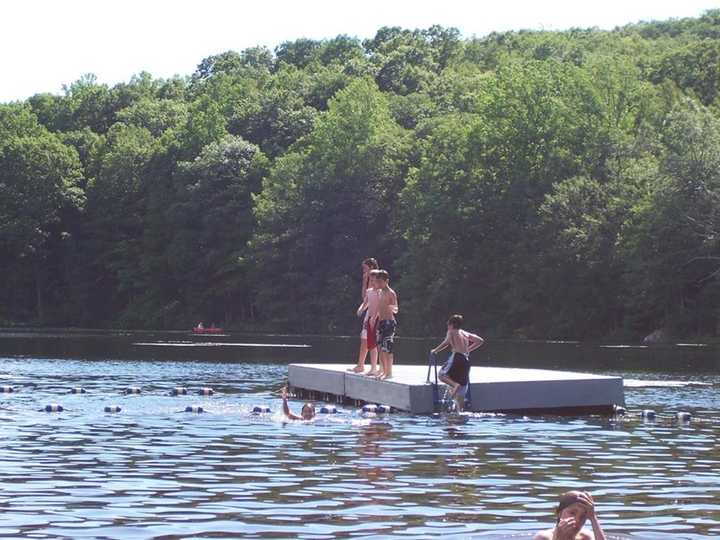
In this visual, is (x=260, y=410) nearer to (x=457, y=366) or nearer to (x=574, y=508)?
(x=457, y=366)

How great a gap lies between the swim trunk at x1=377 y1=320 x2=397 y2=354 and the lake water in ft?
4.96

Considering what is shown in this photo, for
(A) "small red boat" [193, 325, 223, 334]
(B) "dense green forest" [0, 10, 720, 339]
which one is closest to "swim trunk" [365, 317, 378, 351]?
(B) "dense green forest" [0, 10, 720, 339]

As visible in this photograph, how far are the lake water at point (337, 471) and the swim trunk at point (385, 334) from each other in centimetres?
151

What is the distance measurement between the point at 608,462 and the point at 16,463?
8147 mm

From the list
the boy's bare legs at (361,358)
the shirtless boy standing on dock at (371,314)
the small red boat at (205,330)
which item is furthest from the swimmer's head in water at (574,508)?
the small red boat at (205,330)

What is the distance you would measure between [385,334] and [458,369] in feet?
6.53

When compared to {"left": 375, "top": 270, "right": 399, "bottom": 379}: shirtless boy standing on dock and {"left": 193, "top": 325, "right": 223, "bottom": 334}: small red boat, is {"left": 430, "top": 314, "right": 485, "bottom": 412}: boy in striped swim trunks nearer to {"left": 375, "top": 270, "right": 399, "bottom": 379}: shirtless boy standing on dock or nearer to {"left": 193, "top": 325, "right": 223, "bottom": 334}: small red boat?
{"left": 375, "top": 270, "right": 399, "bottom": 379}: shirtless boy standing on dock

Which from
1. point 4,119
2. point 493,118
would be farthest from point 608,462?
point 4,119

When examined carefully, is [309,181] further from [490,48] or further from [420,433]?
[420,433]

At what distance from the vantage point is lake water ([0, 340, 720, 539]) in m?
14.8

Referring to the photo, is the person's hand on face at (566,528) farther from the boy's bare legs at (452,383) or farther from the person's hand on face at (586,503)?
the boy's bare legs at (452,383)

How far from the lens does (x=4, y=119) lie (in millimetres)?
129500

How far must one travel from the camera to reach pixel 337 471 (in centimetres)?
1906

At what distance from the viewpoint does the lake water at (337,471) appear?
48.6ft
